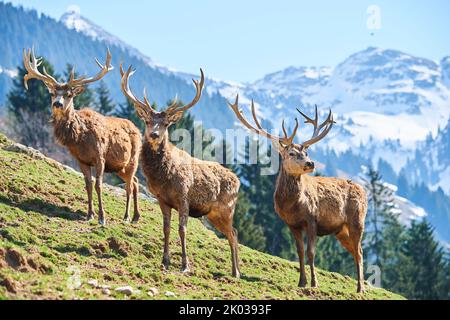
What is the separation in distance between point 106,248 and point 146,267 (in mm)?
1071

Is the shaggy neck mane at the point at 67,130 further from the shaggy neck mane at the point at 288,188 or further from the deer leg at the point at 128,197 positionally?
the shaggy neck mane at the point at 288,188

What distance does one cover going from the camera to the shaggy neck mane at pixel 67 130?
17.8 metres

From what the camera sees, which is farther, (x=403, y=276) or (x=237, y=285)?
(x=403, y=276)

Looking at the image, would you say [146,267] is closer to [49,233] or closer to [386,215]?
[49,233]

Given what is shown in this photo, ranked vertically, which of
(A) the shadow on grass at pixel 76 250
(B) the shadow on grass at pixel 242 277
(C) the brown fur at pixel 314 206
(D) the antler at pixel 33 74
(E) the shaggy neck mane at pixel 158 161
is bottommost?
(B) the shadow on grass at pixel 242 277

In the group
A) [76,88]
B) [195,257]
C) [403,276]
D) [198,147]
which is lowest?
[403,276]

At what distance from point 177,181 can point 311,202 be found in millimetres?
3317

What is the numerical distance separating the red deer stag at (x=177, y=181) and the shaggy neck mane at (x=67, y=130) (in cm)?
160

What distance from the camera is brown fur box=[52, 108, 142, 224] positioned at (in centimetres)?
1783

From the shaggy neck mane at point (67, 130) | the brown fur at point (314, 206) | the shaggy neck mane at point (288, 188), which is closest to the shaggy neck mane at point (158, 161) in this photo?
the shaggy neck mane at point (67, 130)

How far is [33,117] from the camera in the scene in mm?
57750
